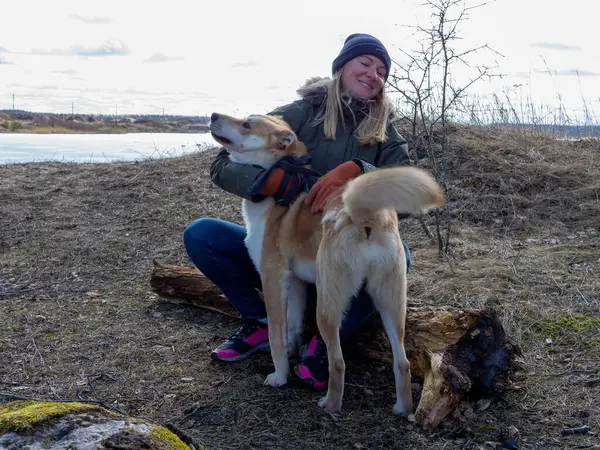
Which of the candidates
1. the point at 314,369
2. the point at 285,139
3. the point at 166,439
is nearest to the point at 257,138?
the point at 285,139

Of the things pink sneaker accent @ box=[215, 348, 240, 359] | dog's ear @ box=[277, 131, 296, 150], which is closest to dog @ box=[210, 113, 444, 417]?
dog's ear @ box=[277, 131, 296, 150]

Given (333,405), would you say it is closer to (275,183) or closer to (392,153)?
(275,183)

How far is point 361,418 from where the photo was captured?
287cm

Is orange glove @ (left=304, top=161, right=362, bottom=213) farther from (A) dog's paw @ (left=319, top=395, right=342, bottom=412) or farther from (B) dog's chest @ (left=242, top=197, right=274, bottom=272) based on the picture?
(A) dog's paw @ (left=319, top=395, right=342, bottom=412)

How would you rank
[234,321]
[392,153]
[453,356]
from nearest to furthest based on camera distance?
[453,356] < [392,153] < [234,321]

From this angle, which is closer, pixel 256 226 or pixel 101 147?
pixel 256 226

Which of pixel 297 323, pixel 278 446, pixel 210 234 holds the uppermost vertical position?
pixel 210 234

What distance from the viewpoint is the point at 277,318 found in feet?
10.6

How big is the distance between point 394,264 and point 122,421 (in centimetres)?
138

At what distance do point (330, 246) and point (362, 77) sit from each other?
1.37 meters

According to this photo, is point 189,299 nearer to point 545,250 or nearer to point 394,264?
point 394,264

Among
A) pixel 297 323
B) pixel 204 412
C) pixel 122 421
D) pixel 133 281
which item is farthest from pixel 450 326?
pixel 133 281

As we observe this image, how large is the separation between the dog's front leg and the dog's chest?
164 millimetres

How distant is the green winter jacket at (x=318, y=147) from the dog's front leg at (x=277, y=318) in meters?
0.48
